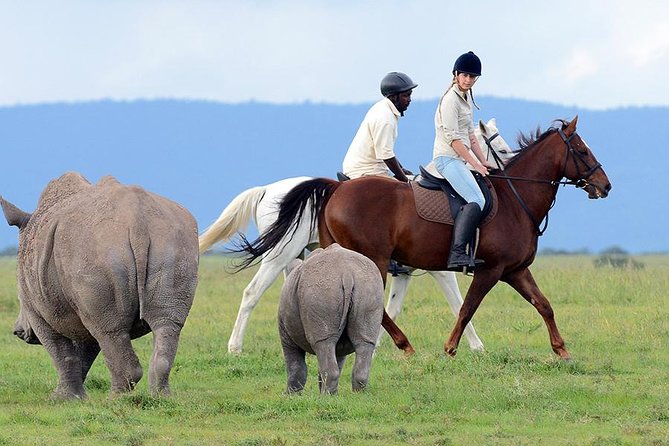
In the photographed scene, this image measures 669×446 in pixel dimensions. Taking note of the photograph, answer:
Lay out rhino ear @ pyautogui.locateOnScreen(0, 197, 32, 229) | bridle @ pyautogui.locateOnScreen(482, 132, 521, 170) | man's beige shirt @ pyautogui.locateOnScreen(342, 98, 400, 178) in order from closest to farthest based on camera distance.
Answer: rhino ear @ pyautogui.locateOnScreen(0, 197, 32, 229) → man's beige shirt @ pyautogui.locateOnScreen(342, 98, 400, 178) → bridle @ pyautogui.locateOnScreen(482, 132, 521, 170)

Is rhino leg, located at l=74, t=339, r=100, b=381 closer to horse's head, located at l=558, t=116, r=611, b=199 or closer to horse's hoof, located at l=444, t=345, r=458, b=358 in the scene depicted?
horse's hoof, located at l=444, t=345, r=458, b=358

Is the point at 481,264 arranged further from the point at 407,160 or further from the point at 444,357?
the point at 407,160

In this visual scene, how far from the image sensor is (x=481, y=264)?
12562 millimetres

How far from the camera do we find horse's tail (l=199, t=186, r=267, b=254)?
14.9 meters

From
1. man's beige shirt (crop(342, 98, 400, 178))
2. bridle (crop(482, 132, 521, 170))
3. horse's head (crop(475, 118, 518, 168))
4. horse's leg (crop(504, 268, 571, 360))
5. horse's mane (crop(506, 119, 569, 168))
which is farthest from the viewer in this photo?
A: horse's head (crop(475, 118, 518, 168))

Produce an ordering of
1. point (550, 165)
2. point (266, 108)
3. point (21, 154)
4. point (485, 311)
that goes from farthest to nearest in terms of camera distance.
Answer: point (266, 108), point (21, 154), point (485, 311), point (550, 165)

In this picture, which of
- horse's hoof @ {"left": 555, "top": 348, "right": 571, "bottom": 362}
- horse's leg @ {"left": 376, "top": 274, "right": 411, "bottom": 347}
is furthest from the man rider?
horse's hoof @ {"left": 555, "top": 348, "right": 571, "bottom": 362}

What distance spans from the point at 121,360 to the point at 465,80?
467 cm

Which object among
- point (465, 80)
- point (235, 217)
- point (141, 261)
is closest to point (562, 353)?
point (465, 80)

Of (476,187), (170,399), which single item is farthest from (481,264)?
(170,399)

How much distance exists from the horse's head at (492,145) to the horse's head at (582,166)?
562mm

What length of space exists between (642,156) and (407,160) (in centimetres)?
2998

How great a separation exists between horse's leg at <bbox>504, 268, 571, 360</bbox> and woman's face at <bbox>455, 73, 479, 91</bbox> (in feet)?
6.05

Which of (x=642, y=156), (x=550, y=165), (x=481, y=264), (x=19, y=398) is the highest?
(x=642, y=156)
